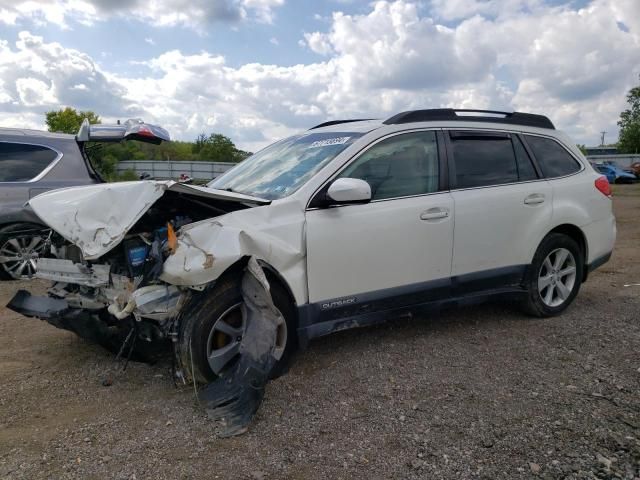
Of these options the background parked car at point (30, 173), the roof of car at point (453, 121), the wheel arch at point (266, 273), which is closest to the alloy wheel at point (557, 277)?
the roof of car at point (453, 121)

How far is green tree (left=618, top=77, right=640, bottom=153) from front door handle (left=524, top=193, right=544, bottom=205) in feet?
178

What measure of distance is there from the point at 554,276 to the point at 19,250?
6040 mm

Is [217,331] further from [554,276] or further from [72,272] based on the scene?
[554,276]

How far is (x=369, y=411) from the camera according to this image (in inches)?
127

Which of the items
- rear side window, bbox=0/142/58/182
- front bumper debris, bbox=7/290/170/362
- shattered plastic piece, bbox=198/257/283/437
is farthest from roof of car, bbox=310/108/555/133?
rear side window, bbox=0/142/58/182

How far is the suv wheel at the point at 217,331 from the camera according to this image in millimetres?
3291

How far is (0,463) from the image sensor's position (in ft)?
8.92

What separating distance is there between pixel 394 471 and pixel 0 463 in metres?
1.98

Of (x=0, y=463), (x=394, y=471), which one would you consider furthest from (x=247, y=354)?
(x=0, y=463)

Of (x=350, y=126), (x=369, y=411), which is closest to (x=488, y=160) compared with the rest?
(x=350, y=126)

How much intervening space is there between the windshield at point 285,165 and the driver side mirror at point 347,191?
0.27 m

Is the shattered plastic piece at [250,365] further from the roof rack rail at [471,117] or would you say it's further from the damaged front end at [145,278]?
the roof rack rail at [471,117]

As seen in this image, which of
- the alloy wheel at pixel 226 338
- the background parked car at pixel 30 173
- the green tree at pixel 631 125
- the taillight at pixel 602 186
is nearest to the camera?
the alloy wheel at pixel 226 338

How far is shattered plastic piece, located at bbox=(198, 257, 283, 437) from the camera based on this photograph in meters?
3.13
